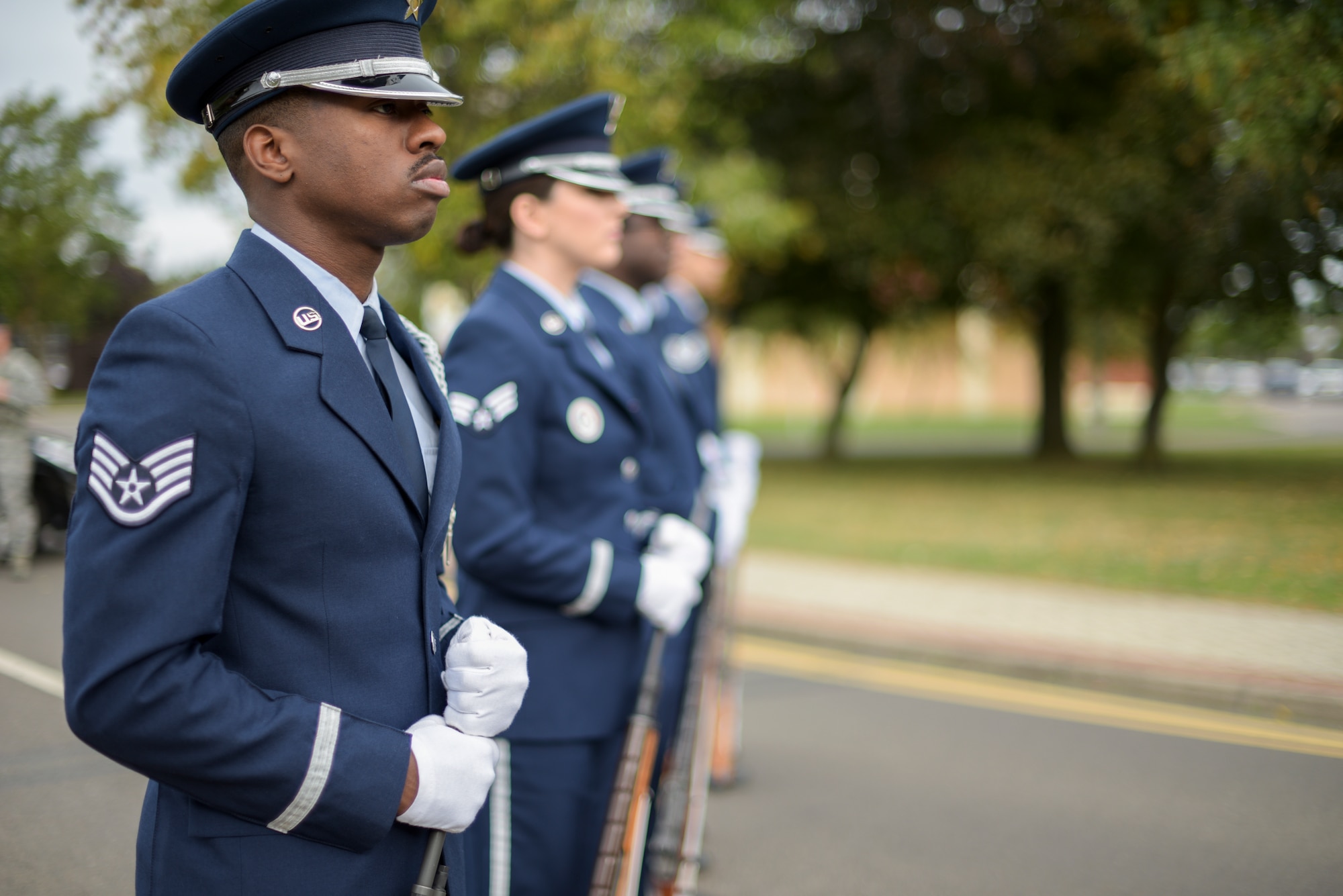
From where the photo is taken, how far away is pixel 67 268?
3.01m

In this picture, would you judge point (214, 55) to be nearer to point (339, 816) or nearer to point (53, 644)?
point (339, 816)

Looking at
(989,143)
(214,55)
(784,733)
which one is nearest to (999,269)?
(989,143)

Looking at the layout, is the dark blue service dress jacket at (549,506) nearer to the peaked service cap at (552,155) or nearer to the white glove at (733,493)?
the peaked service cap at (552,155)

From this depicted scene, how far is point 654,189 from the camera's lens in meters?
4.85

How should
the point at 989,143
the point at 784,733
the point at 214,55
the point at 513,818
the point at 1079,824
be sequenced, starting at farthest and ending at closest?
the point at 989,143 < the point at 784,733 < the point at 1079,824 < the point at 513,818 < the point at 214,55

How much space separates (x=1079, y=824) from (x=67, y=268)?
151 inches

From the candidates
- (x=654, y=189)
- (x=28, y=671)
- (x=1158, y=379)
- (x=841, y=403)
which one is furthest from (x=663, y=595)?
(x=841, y=403)

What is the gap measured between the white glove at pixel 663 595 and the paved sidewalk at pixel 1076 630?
11.4 feet

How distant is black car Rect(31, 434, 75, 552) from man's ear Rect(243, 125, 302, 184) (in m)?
1.70

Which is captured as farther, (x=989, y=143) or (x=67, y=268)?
Answer: (x=989, y=143)

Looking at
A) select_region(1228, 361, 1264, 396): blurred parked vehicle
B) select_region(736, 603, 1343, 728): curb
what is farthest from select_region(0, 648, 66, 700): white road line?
select_region(1228, 361, 1264, 396): blurred parked vehicle

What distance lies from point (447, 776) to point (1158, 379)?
1536 cm

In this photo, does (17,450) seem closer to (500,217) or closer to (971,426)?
(500,217)

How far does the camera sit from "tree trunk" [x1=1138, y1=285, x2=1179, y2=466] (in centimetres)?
Result: 1455
